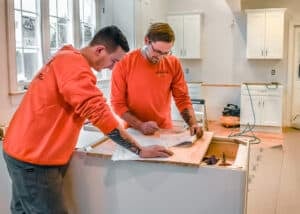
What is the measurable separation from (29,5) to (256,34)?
15.1 feet

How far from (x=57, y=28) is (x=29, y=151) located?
2.89 meters

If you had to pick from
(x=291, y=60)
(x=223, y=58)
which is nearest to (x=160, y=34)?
(x=223, y=58)

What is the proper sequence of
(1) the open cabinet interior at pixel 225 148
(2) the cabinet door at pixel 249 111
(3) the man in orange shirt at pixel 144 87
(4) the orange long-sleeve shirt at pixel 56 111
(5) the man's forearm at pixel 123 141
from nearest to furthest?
(4) the orange long-sleeve shirt at pixel 56 111, (5) the man's forearm at pixel 123 141, (1) the open cabinet interior at pixel 225 148, (3) the man in orange shirt at pixel 144 87, (2) the cabinet door at pixel 249 111

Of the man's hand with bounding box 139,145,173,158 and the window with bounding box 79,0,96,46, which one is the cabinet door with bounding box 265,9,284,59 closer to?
the window with bounding box 79,0,96,46

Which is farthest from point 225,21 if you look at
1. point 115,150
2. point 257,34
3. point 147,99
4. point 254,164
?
point 115,150

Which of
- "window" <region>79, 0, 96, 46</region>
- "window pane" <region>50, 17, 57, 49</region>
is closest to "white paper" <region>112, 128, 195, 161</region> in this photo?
"window pane" <region>50, 17, 57, 49</region>

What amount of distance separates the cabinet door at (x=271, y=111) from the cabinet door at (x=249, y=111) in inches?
3.5

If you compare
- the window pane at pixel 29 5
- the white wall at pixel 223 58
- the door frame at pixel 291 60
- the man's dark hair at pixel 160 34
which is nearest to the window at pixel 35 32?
the window pane at pixel 29 5

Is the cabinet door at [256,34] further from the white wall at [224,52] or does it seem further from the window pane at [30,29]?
the window pane at [30,29]

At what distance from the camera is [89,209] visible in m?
1.67

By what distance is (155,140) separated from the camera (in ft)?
6.07

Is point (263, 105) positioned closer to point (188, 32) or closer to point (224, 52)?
point (224, 52)

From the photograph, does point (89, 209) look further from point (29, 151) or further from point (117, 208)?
point (29, 151)

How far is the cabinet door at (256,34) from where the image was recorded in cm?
659
